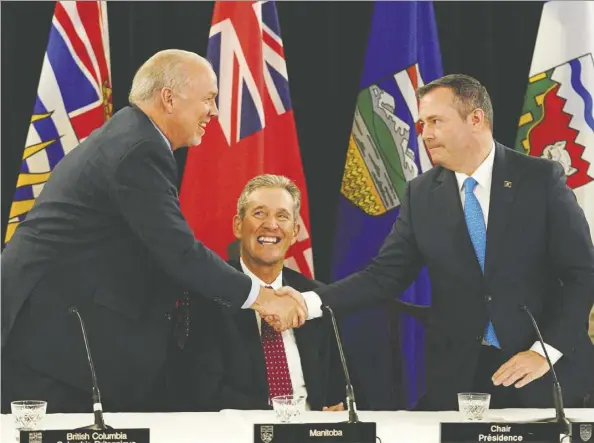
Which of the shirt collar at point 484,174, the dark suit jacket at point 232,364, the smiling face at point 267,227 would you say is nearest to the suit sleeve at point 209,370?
the dark suit jacket at point 232,364

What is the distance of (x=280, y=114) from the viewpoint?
4227 mm

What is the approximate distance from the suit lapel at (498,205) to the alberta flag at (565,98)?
2.81 feet

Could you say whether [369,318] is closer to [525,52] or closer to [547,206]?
[547,206]

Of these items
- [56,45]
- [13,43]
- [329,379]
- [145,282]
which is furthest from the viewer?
[13,43]

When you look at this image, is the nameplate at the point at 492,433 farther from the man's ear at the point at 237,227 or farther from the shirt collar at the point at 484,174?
the man's ear at the point at 237,227

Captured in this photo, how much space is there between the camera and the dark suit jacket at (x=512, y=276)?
10.2ft

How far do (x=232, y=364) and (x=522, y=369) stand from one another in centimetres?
100

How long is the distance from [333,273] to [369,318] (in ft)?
0.86

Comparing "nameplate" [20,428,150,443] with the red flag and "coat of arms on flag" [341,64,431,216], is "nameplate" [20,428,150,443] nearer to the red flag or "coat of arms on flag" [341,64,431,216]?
the red flag

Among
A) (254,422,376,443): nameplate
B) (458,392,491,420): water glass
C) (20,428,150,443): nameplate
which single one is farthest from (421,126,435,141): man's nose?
(20,428,150,443): nameplate

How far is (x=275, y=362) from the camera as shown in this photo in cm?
330

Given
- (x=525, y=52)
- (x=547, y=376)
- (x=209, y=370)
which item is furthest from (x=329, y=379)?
(x=525, y=52)

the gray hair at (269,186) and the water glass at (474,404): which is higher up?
the gray hair at (269,186)

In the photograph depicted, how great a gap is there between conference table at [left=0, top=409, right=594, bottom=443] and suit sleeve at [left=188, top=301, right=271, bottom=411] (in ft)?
1.29
